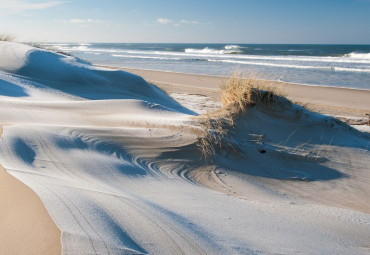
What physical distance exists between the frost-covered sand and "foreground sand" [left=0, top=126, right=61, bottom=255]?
0.05 m

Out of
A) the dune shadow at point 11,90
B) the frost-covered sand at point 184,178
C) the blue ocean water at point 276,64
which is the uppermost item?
the blue ocean water at point 276,64

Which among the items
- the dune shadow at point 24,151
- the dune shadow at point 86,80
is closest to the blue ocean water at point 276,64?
the dune shadow at point 86,80

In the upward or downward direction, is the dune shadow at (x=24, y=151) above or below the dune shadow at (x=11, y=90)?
below

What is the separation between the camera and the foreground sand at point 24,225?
4.77ft

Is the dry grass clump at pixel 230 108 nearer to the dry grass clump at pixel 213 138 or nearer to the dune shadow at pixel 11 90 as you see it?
the dry grass clump at pixel 213 138

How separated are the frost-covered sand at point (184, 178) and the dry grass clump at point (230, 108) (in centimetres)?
9

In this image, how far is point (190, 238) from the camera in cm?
173

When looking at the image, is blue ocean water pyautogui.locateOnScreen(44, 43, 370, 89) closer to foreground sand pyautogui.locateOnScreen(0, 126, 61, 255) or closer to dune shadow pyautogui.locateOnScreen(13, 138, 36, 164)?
dune shadow pyautogui.locateOnScreen(13, 138, 36, 164)

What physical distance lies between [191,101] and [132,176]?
6.49 metres

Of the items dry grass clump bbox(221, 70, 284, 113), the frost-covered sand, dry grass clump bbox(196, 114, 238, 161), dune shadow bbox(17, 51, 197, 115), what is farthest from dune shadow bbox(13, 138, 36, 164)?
dune shadow bbox(17, 51, 197, 115)

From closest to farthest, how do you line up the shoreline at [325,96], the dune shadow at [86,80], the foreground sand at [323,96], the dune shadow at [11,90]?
the dune shadow at [11,90], the dune shadow at [86,80], the shoreline at [325,96], the foreground sand at [323,96]

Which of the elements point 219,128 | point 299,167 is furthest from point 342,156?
point 219,128

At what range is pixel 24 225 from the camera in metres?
1.62

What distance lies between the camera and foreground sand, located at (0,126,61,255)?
145 cm
